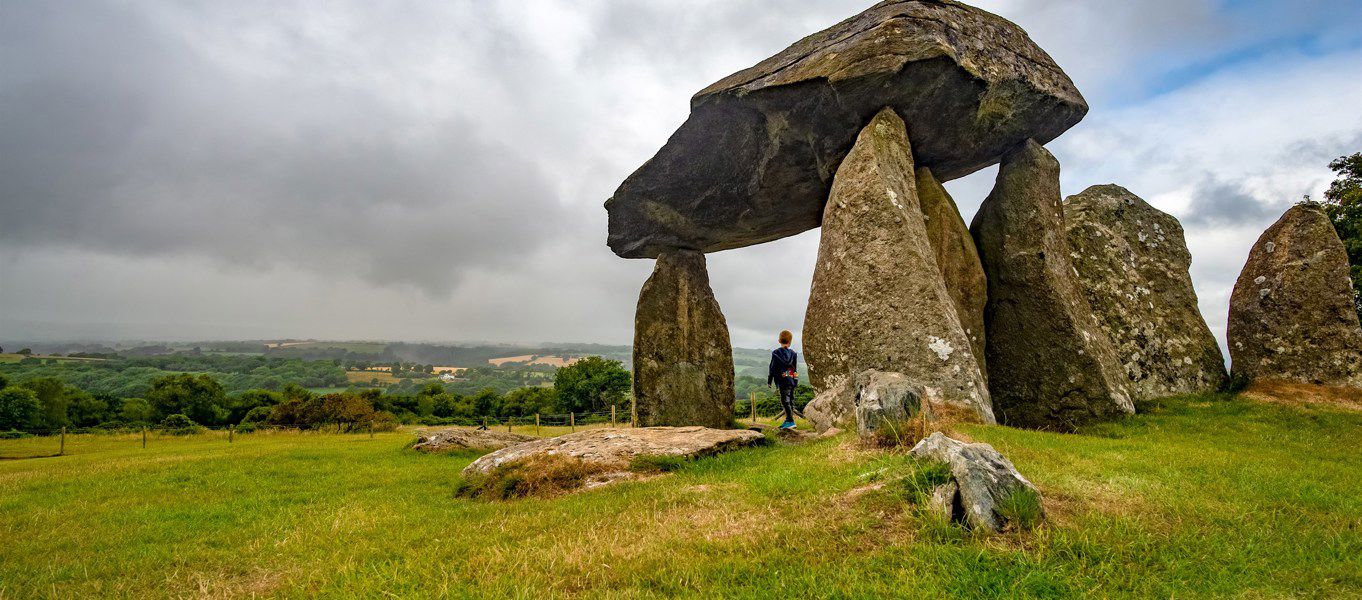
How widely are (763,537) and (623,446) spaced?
190 inches

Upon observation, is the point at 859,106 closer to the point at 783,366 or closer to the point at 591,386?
the point at 783,366

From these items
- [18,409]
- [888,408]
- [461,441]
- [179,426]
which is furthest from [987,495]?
[18,409]

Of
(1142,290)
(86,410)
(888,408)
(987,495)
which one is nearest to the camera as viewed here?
(987,495)

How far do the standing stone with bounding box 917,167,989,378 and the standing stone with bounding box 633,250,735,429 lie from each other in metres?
7.93

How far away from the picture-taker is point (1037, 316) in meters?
12.6

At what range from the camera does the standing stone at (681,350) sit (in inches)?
725

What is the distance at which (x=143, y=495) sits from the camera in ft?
29.5

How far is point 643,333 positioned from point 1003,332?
32.6 ft

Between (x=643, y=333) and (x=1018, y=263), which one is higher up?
(x=1018, y=263)

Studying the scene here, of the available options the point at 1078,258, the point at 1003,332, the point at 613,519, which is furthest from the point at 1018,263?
the point at 613,519

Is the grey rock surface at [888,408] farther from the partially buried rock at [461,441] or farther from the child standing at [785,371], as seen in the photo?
the partially buried rock at [461,441]

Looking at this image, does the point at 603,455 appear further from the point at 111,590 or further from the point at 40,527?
the point at 40,527

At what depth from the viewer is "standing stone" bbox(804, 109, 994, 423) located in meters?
9.99

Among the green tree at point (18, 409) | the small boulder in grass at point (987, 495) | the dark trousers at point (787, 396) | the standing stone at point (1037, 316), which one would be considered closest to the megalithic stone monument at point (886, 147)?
the standing stone at point (1037, 316)
